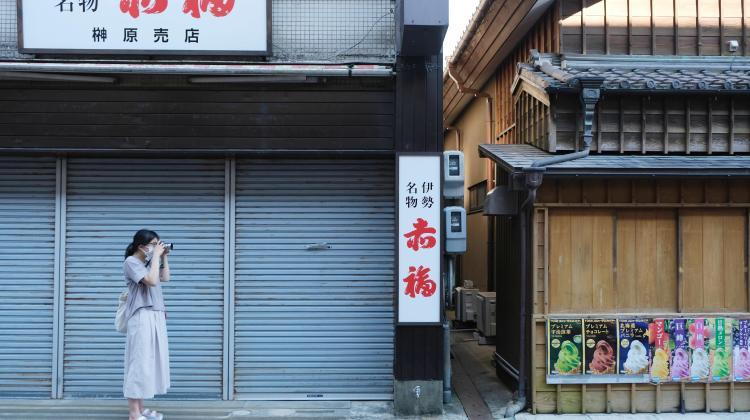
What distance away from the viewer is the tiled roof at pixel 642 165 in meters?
7.36

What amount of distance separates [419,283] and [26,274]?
5.45 metres

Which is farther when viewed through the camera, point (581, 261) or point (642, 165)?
point (581, 261)

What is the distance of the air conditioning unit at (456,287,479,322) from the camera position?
13.5m

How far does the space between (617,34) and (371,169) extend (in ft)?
14.5

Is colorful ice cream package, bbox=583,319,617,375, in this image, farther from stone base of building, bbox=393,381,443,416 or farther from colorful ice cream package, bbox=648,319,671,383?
stone base of building, bbox=393,381,443,416

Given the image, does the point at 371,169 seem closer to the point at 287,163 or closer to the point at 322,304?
the point at 287,163

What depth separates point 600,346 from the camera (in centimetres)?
777

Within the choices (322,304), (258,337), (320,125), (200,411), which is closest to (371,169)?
(320,125)

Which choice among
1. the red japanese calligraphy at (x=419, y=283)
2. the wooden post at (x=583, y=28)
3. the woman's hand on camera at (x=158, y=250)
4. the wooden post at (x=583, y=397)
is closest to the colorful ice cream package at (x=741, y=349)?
the wooden post at (x=583, y=397)

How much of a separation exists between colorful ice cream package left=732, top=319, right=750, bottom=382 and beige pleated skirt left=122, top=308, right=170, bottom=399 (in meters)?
7.13

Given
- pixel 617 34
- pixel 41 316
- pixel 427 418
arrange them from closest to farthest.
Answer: pixel 427 418 → pixel 41 316 → pixel 617 34

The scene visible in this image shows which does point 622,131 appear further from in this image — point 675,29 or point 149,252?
point 149,252

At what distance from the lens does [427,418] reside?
7680mm

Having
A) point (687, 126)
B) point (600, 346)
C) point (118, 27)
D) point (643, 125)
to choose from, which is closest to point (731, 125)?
point (687, 126)
